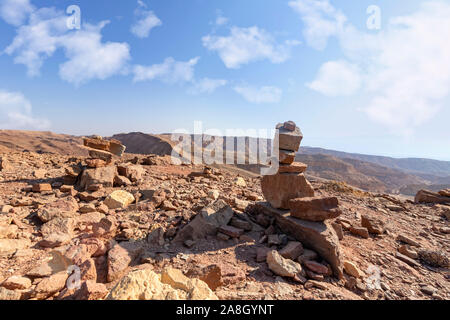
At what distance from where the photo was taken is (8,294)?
2.08 meters

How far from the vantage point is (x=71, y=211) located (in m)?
4.14

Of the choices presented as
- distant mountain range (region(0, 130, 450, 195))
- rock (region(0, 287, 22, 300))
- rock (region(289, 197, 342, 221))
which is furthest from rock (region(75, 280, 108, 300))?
distant mountain range (region(0, 130, 450, 195))

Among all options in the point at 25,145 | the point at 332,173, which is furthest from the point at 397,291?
the point at 332,173

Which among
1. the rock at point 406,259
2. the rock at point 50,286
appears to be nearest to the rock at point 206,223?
the rock at point 50,286

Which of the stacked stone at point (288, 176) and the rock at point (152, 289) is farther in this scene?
the stacked stone at point (288, 176)

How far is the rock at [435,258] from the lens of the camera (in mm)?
3596

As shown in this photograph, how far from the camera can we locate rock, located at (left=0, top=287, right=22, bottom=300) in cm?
206

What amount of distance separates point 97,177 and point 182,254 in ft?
13.4

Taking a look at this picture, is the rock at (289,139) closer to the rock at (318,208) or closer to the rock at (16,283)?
the rock at (318,208)

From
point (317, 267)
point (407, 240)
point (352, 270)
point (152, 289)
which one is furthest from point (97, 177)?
point (407, 240)

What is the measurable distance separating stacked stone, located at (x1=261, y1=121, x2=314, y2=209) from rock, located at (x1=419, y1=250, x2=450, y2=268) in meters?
2.22

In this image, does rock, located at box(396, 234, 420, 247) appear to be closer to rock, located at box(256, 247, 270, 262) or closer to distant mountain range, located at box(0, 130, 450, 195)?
rock, located at box(256, 247, 270, 262)

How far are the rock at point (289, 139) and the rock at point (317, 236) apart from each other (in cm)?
129

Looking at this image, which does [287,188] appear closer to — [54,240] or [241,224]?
[241,224]
